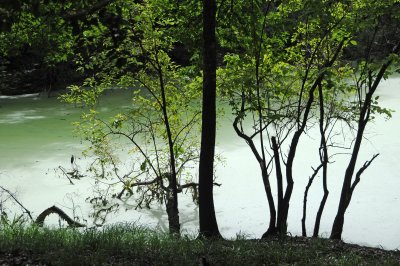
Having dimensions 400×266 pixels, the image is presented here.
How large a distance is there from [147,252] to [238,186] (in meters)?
6.38

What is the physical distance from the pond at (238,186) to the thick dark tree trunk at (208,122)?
167 centimetres

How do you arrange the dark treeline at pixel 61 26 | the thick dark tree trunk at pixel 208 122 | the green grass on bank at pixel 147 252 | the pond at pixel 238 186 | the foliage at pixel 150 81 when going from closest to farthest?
the dark treeline at pixel 61 26, the green grass on bank at pixel 147 252, the thick dark tree trunk at pixel 208 122, the foliage at pixel 150 81, the pond at pixel 238 186

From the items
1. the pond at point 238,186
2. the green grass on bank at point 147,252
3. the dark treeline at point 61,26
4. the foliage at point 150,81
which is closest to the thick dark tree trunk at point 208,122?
the dark treeline at point 61,26

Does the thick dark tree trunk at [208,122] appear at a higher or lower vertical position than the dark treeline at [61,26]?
lower

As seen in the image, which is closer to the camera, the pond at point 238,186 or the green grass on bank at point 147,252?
the green grass on bank at point 147,252

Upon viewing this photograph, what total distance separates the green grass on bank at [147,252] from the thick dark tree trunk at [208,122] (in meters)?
0.87

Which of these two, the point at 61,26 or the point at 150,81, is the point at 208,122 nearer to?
the point at 61,26

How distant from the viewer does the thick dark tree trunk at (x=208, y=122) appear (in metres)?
4.75

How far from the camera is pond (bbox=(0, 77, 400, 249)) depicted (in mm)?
8398

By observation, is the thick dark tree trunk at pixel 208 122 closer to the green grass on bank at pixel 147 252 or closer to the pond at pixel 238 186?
the green grass on bank at pixel 147 252

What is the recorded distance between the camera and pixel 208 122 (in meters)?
5.03

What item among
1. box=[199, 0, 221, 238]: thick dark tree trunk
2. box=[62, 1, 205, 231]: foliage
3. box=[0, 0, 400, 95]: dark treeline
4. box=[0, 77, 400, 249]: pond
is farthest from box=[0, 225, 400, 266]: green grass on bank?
box=[0, 77, 400, 249]: pond

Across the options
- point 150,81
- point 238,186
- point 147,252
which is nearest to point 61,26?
point 147,252

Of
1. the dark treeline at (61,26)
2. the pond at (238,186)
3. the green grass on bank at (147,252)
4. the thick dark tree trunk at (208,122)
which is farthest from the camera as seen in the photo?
the pond at (238,186)
